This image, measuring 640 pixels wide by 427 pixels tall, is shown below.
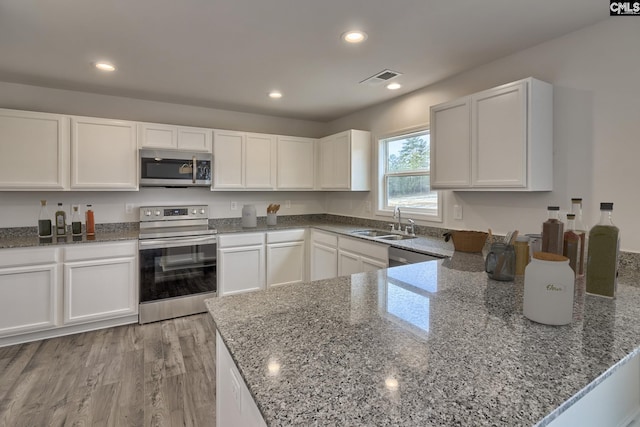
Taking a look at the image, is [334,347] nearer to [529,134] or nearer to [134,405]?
[134,405]

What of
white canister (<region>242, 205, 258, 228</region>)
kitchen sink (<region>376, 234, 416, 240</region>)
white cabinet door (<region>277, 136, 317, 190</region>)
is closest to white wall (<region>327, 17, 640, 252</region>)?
kitchen sink (<region>376, 234, 416, 240</region>)

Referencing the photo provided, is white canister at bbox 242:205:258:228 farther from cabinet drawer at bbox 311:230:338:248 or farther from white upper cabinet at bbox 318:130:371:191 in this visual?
white upper cabinet at bbox 318:130:371:191

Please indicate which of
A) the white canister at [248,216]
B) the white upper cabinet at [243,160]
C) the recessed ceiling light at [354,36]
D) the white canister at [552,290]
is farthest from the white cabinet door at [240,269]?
the white canister at [552,290]

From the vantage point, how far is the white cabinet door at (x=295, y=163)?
4.25 m

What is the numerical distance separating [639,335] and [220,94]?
11.9 ft

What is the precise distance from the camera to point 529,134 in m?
2.12

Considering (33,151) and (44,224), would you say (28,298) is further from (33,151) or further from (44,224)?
(33,151)

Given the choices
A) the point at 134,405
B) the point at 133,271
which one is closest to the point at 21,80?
the point at 133,271

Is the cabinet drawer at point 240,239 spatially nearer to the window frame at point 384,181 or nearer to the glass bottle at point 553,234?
the window frame at point 384,181

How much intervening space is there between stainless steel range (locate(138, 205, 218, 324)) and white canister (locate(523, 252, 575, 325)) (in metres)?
3.06

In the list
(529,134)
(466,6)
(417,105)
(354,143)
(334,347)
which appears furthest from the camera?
(354,143)

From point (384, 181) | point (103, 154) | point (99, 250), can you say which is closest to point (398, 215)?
point (384, 181)

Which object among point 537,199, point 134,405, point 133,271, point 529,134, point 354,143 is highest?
point 354,143

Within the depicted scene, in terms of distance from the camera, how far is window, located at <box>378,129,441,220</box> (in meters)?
3.33
